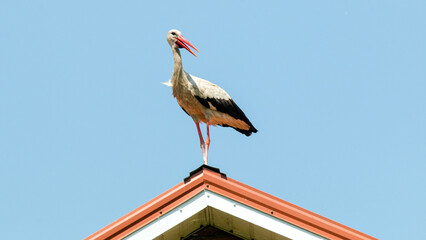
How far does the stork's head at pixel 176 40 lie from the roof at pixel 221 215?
17.8 feet

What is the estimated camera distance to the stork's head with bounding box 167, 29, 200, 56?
1101 cm

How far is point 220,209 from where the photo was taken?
564cm

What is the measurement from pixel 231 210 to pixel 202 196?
0.23m

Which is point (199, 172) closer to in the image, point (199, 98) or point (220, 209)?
point (220, 209)

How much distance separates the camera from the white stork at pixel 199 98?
428 inches

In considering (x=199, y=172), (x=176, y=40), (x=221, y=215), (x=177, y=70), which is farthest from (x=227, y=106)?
(x=221, y=215)

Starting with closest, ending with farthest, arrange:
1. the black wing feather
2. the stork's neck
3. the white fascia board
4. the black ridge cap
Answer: the white fascia board < the black ridge cap < the stork's neck < the black wing feather

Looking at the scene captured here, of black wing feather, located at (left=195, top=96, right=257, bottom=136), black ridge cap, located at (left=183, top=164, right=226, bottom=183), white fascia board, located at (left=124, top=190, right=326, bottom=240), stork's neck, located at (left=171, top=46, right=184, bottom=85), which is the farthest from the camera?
black wing feather, located at (left=195, top=96, right=257, bottom=136)

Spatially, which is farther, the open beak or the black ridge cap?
the open beak

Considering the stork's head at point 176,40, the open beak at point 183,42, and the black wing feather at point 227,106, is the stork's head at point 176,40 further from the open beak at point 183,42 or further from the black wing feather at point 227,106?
the black wing feather at point 227,106

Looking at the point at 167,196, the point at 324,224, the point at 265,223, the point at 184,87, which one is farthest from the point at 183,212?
the point at 184,87

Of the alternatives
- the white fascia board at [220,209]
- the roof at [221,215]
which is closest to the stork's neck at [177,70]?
the roof at [221,215]

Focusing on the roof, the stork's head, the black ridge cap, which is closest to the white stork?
Answer: the stork's head

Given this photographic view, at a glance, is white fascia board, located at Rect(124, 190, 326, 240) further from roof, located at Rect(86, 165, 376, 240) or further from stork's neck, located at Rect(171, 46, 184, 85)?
stork's neck, located at Rect(171, 46, 184, 85)
